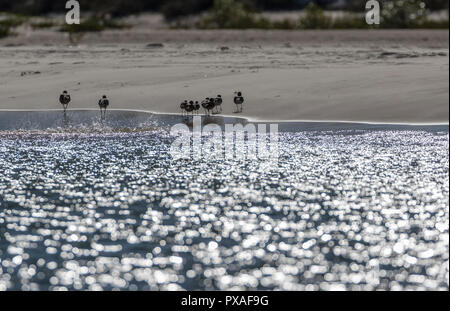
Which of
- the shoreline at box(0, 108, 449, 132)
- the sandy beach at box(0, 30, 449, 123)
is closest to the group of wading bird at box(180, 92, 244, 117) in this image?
the shoreline at box(0, 108, 449, 132)

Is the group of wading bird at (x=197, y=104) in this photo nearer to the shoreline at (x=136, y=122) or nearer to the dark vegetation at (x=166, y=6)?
the shoreline at (x=136, y=122)

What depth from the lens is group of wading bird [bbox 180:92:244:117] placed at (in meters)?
30.2

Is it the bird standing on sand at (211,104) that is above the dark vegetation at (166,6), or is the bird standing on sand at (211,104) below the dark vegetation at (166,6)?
below

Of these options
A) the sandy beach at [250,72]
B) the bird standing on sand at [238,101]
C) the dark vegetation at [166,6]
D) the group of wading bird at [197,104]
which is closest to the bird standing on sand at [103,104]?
the group of wading bird at [197,104]

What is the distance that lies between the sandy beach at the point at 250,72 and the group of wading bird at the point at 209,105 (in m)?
0.44

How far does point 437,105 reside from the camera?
2980 centimetres

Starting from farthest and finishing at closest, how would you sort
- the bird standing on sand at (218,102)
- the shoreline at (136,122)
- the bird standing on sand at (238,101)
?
the bird standing on sand at (218,102) < the bird standing on sand at (238,101) < the shoreline at (136,122)

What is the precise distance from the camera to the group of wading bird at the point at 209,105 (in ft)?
99.1

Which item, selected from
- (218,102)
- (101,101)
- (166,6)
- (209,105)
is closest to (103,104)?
(101,101)

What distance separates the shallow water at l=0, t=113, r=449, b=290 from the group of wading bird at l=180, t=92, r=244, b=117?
15.1 feet

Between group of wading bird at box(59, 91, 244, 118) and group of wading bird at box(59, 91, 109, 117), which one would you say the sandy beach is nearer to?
group of wading bird at box(59, 91, 244, 118)

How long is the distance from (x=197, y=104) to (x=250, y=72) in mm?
8382

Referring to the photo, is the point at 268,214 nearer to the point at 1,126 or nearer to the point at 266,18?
the point at 1,126
